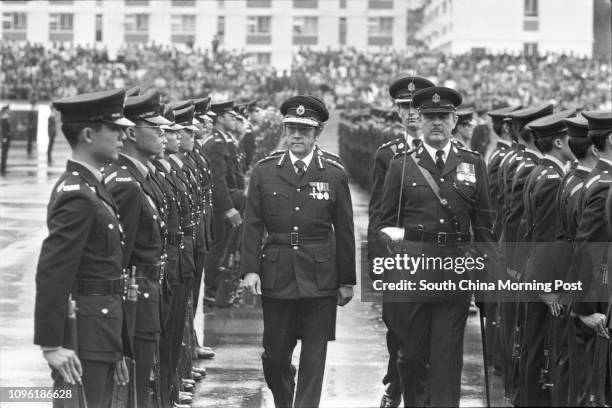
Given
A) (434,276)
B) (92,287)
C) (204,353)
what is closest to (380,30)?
(204,353)

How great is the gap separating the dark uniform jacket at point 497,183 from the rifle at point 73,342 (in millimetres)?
5365

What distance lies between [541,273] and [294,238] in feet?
5.09

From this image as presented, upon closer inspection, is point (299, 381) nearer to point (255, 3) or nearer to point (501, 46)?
point (501, 46)

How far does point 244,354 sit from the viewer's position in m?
11.4

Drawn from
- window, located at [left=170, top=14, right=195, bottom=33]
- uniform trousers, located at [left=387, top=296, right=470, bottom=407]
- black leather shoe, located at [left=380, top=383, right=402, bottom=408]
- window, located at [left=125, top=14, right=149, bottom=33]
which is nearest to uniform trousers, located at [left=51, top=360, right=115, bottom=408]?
uniform trousers, located at [left=387, top=296, right=470, bottom=407]

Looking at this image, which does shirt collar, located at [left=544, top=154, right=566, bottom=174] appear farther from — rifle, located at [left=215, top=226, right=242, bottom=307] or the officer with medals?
rifle, located at [left=215, top=226, right=242, bottom=307]

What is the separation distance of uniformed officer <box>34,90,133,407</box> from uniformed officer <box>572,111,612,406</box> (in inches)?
109

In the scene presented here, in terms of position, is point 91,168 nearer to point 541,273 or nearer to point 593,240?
point 593,240

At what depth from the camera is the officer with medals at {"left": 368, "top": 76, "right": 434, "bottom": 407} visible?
8883mm

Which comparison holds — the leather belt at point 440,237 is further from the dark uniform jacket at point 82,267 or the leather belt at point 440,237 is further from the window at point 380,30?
the window at point 380,30

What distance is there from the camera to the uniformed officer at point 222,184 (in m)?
13.5

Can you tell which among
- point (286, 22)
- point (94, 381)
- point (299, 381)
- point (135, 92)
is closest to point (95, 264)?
point (94, 381)

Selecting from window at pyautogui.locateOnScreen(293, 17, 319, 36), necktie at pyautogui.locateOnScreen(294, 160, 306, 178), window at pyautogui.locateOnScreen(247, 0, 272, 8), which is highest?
window at pyautogui.locateOnScreen(247, 0, 272, 8)

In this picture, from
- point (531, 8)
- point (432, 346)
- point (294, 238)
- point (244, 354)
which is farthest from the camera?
point (531, 8)
